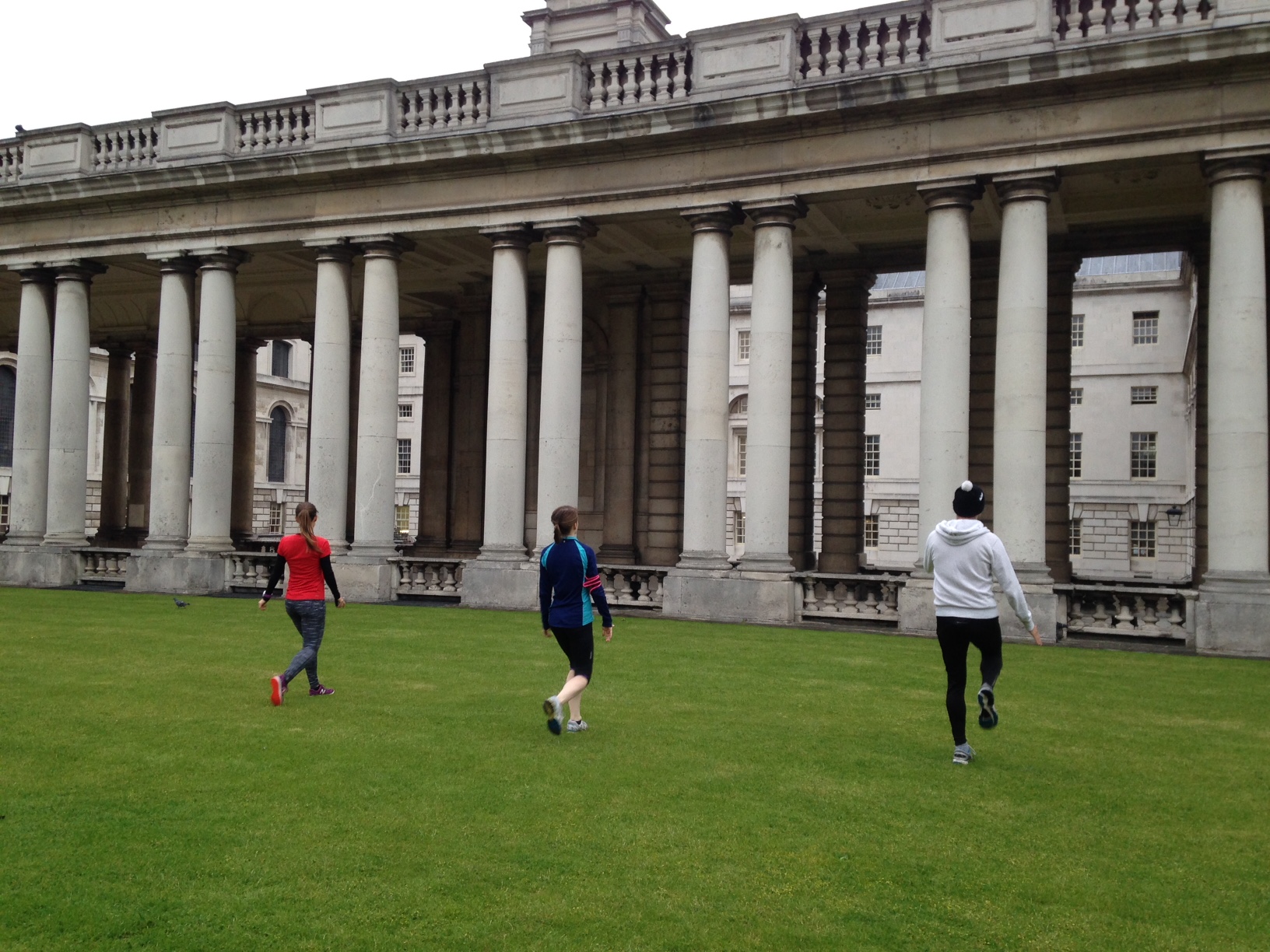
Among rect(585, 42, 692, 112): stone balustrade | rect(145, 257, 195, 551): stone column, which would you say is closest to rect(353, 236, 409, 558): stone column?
rect(145, 257, 195, 551): stone column

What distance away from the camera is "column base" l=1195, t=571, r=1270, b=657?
1855 cm

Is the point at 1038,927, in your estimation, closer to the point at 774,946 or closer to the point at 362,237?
the point at 774,946

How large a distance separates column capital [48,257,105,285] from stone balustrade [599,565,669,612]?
16141mm

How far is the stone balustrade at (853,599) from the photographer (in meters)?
22.2

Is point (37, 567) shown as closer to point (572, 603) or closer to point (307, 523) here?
point (307, 523)

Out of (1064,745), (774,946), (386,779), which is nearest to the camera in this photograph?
(774,946)

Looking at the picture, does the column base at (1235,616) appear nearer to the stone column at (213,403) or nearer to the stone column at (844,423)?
the stone column at (844,423)

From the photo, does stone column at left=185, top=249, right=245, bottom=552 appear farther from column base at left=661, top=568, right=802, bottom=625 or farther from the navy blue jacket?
the navy blue jacket

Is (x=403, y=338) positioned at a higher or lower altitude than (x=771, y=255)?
higher

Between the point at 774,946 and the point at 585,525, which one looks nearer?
the point at 774,946

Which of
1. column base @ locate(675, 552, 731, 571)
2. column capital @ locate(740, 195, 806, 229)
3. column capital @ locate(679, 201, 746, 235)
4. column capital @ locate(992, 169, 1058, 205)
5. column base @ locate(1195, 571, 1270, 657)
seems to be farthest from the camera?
column capital @ locate(679, 201, 746, 235)

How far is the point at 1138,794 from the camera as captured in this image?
8.80 metres

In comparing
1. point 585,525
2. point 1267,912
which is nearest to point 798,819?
point 1267,912

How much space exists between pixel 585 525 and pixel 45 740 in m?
22.4
